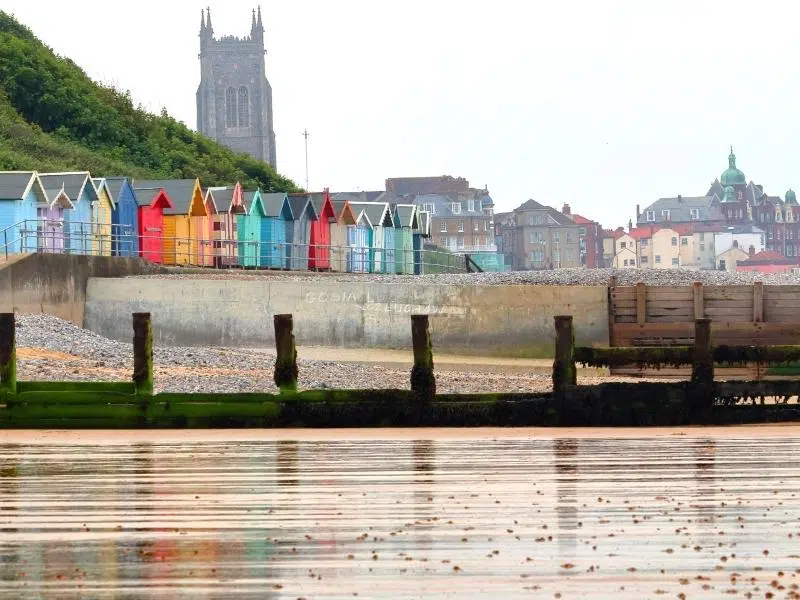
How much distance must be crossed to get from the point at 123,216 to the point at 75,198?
5.05 m

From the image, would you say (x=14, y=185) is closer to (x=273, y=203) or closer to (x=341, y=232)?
(x=273, y=203)

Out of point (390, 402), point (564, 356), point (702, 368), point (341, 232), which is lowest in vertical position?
point (390, 402)

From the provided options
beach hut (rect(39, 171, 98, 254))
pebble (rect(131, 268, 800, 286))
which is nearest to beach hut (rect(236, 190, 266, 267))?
pebble (rect(131, 268, 800, 286))

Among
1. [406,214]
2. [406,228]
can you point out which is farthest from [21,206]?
[406,214]

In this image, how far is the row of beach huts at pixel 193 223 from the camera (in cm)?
5431

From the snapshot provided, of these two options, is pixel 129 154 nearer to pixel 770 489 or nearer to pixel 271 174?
pixel 271 174

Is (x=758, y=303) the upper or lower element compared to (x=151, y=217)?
lower

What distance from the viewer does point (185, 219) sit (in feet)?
220

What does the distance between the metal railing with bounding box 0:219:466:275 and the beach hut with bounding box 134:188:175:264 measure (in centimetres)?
7

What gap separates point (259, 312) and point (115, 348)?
294 inches

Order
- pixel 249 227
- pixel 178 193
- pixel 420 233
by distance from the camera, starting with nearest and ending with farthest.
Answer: pixel 178 193, pixel 249 227, pixel 420 233

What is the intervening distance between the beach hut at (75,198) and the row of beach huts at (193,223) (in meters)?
0.04

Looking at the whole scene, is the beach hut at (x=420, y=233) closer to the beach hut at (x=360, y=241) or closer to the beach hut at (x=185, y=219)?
the beach hut at (x=360, y=241)

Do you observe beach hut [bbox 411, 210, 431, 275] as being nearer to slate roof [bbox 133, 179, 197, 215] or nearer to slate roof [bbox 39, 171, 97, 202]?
slate roof [bbox 133, 179, 197, 215]
